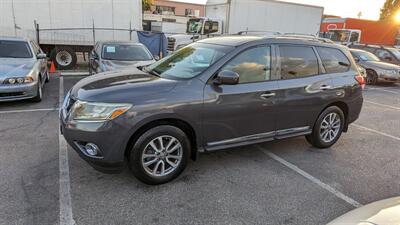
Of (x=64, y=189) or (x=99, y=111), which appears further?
(x=64, y=189)

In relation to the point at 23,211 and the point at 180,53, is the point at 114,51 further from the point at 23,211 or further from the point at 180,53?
the point at 23,211

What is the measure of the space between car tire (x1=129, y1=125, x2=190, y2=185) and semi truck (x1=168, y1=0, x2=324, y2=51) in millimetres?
12517

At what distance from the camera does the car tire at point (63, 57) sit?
1307 centimetres

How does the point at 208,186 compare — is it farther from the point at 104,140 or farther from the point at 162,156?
the point at 104,140

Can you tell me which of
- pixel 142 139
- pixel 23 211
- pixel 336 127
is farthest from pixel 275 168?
pixel 23 211

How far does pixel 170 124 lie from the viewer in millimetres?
3641

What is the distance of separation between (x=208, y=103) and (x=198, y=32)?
13757mm

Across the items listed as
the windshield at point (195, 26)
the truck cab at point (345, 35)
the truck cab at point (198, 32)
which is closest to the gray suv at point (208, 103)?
the truck cab at point (198, 32)

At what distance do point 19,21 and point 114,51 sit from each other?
230 inches

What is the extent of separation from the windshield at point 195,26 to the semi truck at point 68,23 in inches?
166

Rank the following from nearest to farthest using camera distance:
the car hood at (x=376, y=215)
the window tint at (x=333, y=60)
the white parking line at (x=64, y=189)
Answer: the car hood at (x=376, y=215) < the white parking line at (x=64, y=189) < the window tint at (x=333, y=60)

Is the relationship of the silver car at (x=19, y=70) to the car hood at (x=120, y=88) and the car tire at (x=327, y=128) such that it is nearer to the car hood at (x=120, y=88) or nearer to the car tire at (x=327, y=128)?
the car hood at (x=120, y=88)

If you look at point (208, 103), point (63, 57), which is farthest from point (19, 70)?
point (63, 57)

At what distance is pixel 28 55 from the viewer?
305 inches
